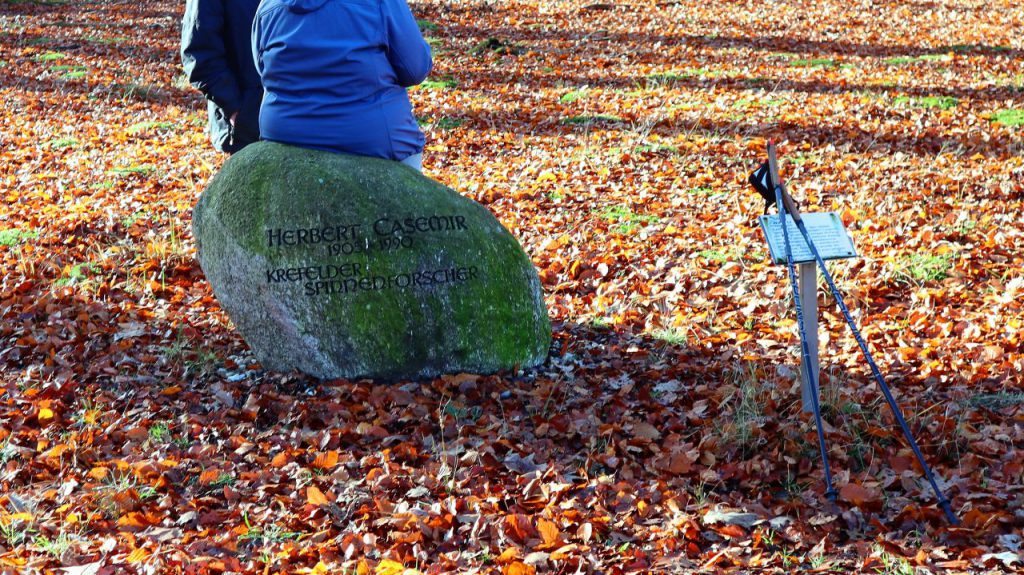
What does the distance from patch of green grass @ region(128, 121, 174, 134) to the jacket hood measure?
294 inches

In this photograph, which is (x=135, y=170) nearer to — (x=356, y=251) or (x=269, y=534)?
(x=356, y=251)

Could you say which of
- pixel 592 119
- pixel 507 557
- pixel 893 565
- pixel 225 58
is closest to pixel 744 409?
pixel 893 565

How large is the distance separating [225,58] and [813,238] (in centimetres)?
383

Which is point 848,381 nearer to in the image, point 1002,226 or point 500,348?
point 500,348

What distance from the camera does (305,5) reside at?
4738mm

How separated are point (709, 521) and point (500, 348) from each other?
1.69m

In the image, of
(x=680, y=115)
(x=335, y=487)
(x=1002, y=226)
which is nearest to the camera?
(x=335, y=487)

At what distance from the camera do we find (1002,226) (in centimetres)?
670

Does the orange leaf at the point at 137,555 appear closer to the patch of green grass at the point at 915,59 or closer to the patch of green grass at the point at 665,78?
the patch of green grass at the point at 665,78

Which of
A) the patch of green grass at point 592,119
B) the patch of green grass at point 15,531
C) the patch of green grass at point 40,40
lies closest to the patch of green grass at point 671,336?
the patch of green grass at point 15,531

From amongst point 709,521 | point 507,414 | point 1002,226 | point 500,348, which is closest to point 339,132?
point 500,348

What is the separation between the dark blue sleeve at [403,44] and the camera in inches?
188

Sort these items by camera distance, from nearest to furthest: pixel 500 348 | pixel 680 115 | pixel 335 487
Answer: pixel 335 487, pixel 500 348, pixel 680 115

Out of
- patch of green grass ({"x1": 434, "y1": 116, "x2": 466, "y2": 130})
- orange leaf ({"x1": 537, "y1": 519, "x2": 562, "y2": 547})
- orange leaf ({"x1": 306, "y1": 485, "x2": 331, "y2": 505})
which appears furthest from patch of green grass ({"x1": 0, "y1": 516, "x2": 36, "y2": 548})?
patch of green grass ({"x1": 434, "y1": 116, "x2": 466, "y2": 130})
